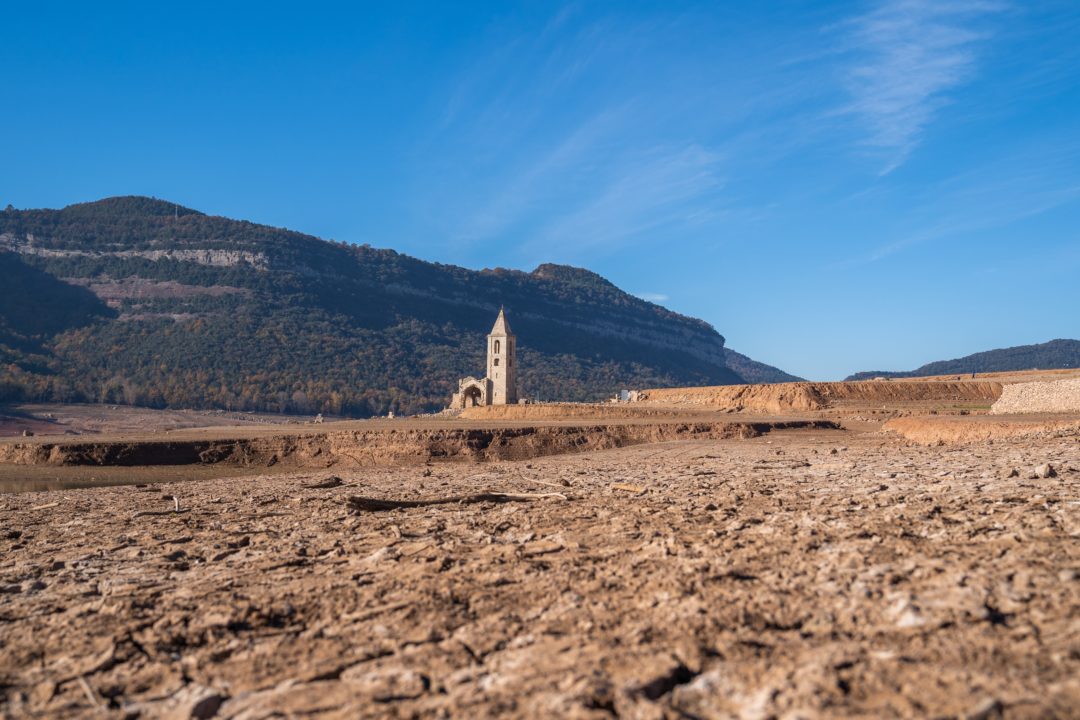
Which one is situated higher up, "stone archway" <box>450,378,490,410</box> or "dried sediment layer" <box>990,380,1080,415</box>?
"stone archway" <box>450,378,490,410</box>

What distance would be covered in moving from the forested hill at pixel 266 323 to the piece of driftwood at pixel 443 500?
7333 centimetres

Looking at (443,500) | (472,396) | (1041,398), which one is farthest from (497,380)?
(443,500)

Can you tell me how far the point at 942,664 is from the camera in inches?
134

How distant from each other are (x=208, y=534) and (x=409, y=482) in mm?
6471

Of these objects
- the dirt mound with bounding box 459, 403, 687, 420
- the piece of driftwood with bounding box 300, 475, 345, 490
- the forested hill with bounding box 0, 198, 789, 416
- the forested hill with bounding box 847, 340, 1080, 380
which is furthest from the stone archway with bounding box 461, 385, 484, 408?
the forested hill with bounding box 847, 340, 1080, 380

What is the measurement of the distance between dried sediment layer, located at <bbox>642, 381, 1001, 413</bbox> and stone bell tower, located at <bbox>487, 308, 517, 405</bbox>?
23116 mm

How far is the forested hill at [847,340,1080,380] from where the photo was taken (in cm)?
12798

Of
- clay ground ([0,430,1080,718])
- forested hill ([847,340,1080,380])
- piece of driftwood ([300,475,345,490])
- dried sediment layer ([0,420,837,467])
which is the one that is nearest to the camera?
clay ground ([0,430,1080,718])

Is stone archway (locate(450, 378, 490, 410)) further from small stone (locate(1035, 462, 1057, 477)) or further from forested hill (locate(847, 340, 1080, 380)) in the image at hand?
forested hill (locate(847, 340, 1080, 380))

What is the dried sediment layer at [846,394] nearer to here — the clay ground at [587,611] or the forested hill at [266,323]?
the clay ground at [587,611]

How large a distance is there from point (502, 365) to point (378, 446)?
Answer: 3710 cm

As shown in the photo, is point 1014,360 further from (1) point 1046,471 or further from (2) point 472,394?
(1) point 1046,471

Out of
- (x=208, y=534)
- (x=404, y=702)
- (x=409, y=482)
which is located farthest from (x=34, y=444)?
(x=404, y=702)

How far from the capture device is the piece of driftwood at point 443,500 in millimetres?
10070
